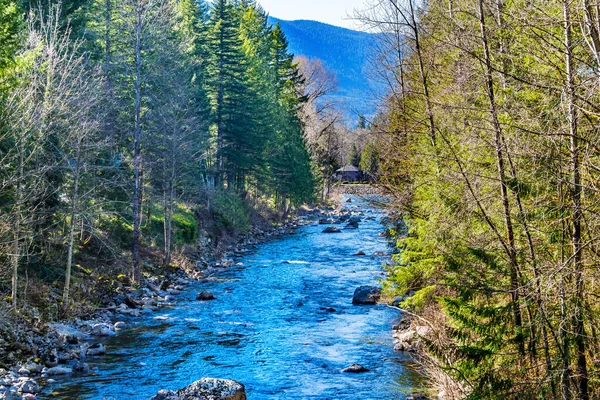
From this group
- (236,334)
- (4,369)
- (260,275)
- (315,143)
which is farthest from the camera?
(315,143)

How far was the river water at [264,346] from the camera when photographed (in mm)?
13633

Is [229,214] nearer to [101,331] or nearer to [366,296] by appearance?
[366,296]

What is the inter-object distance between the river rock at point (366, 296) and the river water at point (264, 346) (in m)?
0.49

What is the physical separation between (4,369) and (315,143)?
58.5m

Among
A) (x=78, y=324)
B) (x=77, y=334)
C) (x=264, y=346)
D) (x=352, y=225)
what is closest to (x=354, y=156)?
(x=352, y=225)

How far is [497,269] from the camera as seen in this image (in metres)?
9.06

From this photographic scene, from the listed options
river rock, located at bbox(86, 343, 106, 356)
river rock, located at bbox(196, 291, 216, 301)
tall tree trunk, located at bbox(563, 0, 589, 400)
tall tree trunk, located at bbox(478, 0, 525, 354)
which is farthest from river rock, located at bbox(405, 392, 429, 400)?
river rock, located at bbox(196, 291, 216, 301)

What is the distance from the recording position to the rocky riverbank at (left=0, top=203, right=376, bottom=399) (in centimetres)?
1382

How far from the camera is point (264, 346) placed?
1711cm

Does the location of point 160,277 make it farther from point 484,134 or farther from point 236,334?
point 484,134

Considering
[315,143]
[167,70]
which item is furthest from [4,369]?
[315,143]

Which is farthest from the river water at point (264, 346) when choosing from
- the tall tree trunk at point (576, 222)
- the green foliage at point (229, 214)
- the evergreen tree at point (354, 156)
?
the evergreen tree at point (354, 156)

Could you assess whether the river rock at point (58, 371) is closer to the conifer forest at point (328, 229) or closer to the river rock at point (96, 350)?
the conifer forest at point (328, 229)

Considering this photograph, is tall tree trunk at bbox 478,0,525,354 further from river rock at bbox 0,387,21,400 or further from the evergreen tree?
the evergreen tree
